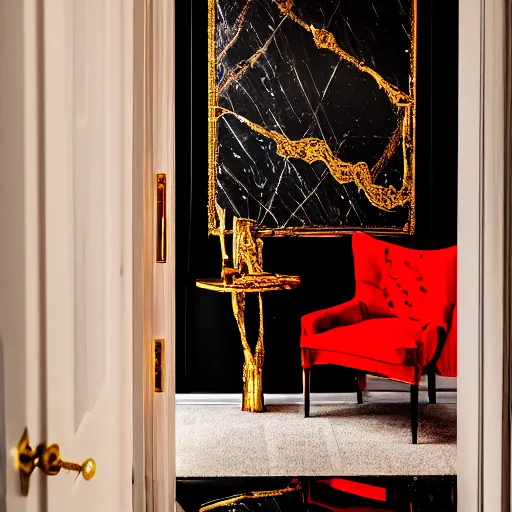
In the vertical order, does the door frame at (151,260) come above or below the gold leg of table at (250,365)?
above

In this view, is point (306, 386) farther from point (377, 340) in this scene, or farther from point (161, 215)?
point (161, 215)

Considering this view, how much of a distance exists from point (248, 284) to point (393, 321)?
87 centimetres

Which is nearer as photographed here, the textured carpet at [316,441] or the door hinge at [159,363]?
the door hinge at [159,363]

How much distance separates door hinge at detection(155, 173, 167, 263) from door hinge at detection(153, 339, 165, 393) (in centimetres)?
21

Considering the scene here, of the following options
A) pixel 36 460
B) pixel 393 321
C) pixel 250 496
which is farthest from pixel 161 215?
pixel 393 321

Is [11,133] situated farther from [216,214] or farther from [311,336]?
[216,214]

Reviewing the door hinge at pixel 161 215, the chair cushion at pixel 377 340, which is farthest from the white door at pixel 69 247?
the chair cushion at pixel 377 340

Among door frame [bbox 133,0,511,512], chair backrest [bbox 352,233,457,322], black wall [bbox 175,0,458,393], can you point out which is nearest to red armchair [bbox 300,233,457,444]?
chair backrest [bbox 352,233,457,322]

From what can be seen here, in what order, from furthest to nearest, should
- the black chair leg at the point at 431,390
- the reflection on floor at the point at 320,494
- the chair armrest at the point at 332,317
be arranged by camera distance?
the black chair leg at the point at 431,390 → the chair armrest at the point at 332,317 → the reflection on floor at the point at 320,494

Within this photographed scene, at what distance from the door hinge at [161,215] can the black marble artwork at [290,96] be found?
2.90 metres

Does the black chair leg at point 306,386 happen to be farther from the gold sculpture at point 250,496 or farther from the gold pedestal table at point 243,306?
the gold sculpture at point 250,496

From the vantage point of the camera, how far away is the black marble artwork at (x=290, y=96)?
4820 mm

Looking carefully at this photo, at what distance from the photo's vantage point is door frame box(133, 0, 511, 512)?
186 centimetres

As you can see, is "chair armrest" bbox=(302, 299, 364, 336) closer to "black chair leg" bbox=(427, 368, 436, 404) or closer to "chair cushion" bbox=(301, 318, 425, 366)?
"chair cushion" bbox=(301, 318, 425, 366)
